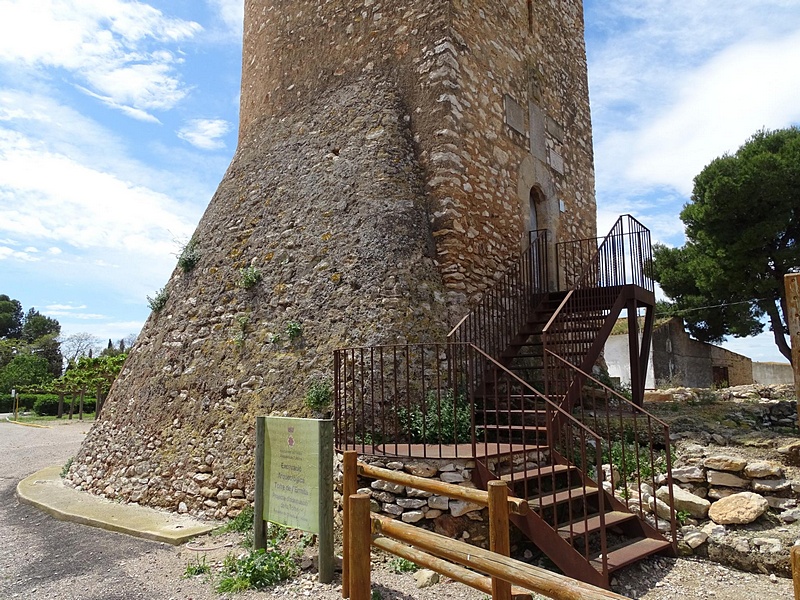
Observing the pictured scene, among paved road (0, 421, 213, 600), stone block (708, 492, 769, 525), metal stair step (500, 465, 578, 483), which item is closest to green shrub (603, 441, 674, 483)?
stone block (708, 492, 769, 525)

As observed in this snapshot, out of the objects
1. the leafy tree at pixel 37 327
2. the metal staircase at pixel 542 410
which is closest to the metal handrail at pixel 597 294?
the metal staircase at pixel 542 410

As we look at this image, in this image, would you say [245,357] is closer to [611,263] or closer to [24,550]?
[24,550]

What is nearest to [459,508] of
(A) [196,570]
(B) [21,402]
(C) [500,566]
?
(C) [500,566]

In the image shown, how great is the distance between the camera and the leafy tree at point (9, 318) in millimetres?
65312

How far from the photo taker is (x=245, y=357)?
8.09m

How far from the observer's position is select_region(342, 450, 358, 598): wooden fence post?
15.3ft

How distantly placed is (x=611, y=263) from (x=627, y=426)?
241cm

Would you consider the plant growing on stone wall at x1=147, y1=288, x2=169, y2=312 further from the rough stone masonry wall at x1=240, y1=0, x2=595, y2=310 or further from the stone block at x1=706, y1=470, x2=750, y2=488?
the stone block at x1=706, y1=470, x2=750, y2=488

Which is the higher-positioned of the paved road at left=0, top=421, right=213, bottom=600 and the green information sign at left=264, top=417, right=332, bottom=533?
the green information sign at left=264, top=417, right=332, bottom=533

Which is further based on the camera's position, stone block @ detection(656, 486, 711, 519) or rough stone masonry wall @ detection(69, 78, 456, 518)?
rough stone masonry wall @ detection(69, 78, 456, 518)

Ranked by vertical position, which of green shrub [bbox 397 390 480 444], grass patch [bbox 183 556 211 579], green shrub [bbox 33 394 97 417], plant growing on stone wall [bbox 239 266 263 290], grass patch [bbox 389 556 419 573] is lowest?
green shrub [bbox 33 394 97 417]

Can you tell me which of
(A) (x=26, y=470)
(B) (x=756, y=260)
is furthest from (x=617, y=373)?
(A) (x=26, y=470)

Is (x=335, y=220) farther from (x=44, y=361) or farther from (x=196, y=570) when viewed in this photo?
(x=44, y=361)

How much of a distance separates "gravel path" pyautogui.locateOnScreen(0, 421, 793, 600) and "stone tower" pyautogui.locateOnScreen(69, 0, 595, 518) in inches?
47.9
